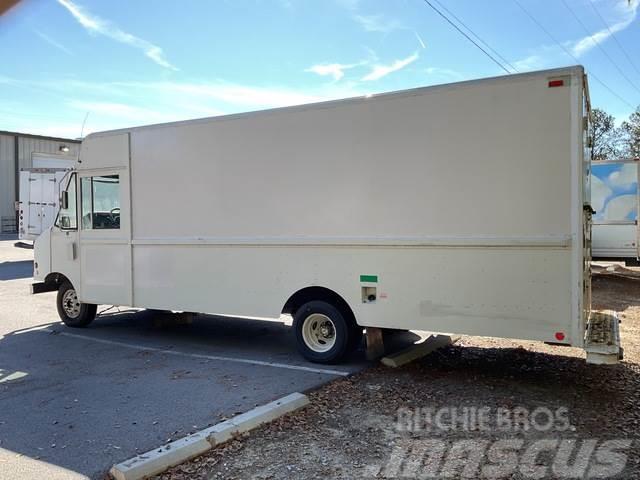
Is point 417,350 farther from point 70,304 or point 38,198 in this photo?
point 38,198

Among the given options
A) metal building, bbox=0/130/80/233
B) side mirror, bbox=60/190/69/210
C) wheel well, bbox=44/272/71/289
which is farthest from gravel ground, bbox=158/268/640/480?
metal building, bbox=0/130/80/233

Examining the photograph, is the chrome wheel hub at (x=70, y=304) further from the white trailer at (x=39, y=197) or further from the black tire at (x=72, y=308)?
the white trailer at (x=39, y=197)

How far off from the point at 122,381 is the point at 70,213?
3.83m

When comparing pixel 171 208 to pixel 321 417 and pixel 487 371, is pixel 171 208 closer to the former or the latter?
pixel 321 417

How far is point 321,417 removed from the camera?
16.0 feet

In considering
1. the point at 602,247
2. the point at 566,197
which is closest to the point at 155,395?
the point at 566,197

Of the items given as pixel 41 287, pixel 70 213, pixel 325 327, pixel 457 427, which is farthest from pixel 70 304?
pixel 457 427

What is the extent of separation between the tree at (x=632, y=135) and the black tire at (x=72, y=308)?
37962 mm

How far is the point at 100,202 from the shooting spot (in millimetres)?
8438

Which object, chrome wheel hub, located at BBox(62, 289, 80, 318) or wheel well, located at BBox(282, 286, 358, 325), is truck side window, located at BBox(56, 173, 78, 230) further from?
wheel well, located at BBox(282, 286, 358, 325)

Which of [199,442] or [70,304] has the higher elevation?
[70,304]

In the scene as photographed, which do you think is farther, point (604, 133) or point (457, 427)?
point (604, 133)

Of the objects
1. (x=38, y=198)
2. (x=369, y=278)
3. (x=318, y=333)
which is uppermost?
(x=38, y=198)

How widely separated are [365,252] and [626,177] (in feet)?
33.1
